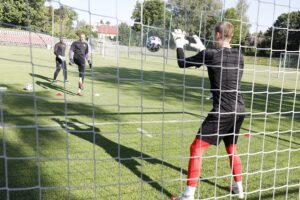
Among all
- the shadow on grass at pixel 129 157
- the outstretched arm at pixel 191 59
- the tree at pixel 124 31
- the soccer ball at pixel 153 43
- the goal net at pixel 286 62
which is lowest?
the shadow on grass at pixel 129 157

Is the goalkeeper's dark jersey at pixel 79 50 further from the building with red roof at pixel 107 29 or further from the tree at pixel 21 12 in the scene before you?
the tree at pixel 21 12

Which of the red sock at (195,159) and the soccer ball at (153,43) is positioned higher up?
the soccer ball at (153,43)

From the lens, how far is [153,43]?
426 centimetres

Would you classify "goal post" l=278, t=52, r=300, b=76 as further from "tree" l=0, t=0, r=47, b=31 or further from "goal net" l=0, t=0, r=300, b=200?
"tree" l=0, t=0, r=47, b=31

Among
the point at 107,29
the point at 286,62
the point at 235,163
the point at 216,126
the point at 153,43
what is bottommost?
the point at 235,163

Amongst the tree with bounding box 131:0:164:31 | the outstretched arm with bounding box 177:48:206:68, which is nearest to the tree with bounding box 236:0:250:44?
the outstretched arm with bounding box 177:48:206:68

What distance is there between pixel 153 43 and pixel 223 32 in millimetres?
951

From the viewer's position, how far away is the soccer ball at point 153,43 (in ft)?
13.9

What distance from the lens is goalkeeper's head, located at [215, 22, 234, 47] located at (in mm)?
3662

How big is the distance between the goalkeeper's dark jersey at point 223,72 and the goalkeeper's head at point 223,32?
0.10m

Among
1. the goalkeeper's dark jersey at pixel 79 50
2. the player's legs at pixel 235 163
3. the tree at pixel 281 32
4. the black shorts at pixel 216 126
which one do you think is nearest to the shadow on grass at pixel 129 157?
the player's legs at pixel 235 163

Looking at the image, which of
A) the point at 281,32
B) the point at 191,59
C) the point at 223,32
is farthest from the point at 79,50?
the point at 223,32

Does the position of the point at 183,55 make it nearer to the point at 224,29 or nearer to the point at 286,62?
the point at 224,29

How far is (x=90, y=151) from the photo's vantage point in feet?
17.5
